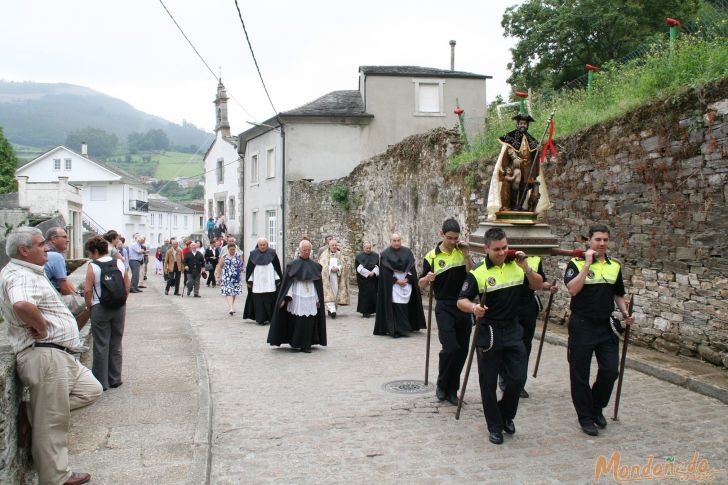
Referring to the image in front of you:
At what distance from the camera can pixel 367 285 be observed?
13828 mm

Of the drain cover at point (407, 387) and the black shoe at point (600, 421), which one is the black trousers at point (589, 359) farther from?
the drain cover at point (407, 387)

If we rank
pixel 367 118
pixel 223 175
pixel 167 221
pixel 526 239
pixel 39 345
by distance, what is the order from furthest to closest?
pixel 167 221 < pixel 223 175 < pixel 367 118 < pixel 526 239 < pixel 39 345

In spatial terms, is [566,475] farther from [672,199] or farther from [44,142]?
[44,142]

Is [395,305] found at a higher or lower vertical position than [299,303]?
lower

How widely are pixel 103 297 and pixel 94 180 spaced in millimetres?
58670

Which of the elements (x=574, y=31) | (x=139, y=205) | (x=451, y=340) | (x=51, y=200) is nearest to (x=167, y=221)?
(x=139, y=205)

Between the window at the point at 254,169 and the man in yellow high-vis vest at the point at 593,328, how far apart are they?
88.7 ft

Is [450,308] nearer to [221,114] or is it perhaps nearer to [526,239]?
[526,239]

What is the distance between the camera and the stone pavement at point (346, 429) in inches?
194

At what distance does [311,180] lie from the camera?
83.9ft

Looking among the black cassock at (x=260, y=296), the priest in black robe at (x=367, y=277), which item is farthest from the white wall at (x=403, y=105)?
the black cassock at (x=260, y=296)

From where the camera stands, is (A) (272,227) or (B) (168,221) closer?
(A) (272,227)

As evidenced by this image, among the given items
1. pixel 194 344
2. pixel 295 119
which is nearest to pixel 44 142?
pixel 295 119

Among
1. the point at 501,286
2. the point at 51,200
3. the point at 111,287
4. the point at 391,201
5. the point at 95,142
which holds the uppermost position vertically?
the point at 95,142
